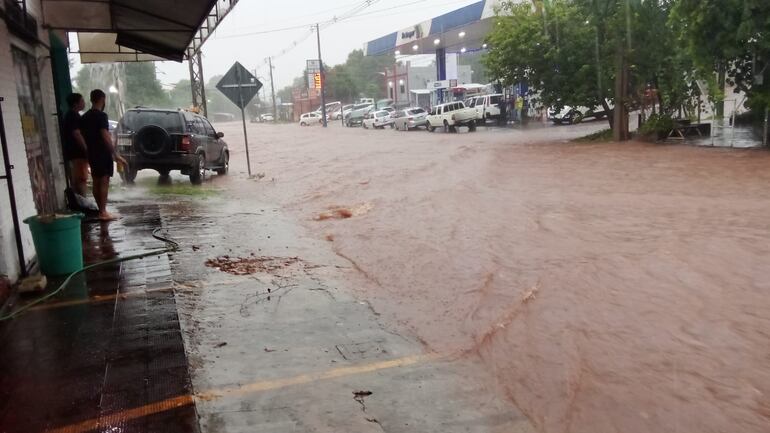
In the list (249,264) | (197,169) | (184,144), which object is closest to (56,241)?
(249,264)

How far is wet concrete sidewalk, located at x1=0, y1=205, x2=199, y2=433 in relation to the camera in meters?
3.27

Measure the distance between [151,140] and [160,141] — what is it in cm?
19

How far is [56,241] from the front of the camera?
5.72m

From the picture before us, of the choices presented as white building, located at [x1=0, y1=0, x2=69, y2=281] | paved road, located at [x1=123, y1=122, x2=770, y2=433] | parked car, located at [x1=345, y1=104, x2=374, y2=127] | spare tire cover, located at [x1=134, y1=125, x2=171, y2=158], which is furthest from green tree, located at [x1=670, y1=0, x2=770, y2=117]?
parked car, located at [x1=345, y1=104, x2=374, y2=127]

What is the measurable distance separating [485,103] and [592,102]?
1435 centimetres

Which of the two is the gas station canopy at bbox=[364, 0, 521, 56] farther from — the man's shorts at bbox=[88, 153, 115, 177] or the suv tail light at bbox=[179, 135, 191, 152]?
the man's shorts at bbox=[88, 153, 115, 177]

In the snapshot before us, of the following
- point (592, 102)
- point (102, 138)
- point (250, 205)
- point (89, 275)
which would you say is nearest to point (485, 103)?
point (592, 102)

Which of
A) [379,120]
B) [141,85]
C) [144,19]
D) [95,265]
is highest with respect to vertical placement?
[141,85]

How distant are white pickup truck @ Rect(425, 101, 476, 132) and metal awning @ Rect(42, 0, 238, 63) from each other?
23.1 m

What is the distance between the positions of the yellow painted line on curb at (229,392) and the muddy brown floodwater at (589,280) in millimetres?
615

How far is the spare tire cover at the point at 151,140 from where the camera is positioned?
13.2 metres

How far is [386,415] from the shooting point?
→ 134 inches

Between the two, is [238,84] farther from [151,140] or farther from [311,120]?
[311,120]

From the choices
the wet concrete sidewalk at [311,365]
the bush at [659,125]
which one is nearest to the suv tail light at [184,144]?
the wet concrete sidewalk at [311,365]
